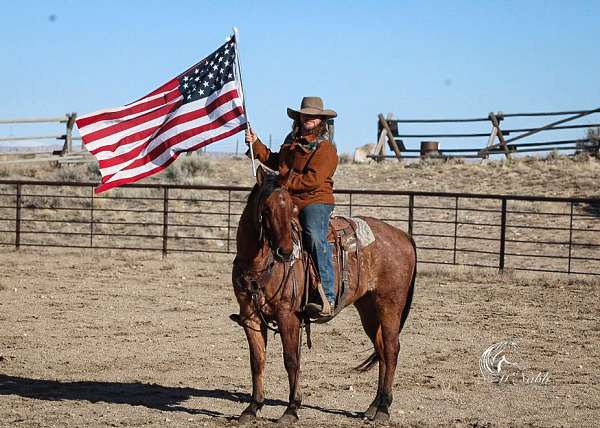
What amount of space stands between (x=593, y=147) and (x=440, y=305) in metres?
14.6

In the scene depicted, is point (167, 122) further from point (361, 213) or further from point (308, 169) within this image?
point (361, 213)

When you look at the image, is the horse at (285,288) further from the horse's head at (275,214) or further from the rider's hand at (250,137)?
the rider's hand at (250,137)

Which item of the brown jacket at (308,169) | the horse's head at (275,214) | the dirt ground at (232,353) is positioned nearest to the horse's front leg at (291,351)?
the dirt ground at (232,353)

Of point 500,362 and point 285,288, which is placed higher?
point 285,288

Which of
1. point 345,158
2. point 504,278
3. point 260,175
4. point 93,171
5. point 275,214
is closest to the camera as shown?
point 275,214

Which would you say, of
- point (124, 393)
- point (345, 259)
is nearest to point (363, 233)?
point (345, 259)

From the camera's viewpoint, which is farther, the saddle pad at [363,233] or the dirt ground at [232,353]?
the saddle pad at [363,233]

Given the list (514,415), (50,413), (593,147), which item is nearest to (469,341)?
(514,415)

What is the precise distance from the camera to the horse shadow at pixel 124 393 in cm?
736

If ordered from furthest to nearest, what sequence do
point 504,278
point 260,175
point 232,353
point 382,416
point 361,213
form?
1. point 361,213
2. point 504,278
3. point 232,353
4. point 382,416
5. point 260,175

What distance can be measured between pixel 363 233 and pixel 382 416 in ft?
4.58

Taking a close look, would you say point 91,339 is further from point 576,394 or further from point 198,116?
point 576,394

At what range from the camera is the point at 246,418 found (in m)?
6.76

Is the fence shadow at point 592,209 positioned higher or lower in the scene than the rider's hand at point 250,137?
lower
